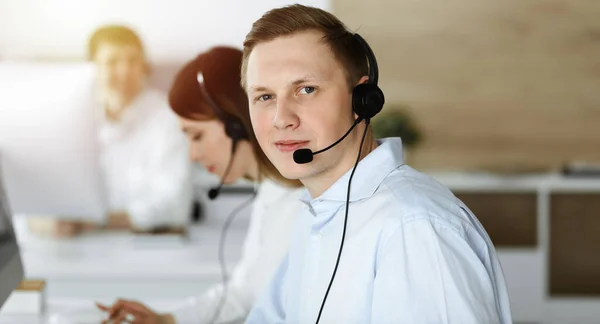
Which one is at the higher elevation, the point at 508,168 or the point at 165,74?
the point at 165,74

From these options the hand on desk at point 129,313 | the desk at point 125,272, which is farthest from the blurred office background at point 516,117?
the hand on desk at point 129,313

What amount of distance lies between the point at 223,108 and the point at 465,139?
2549 mm

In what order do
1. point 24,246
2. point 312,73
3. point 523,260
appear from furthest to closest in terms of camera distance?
point 523,260, point 24,246, point 312,73

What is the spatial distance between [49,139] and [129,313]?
0.55 metres

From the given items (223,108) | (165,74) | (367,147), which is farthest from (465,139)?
(367,147)

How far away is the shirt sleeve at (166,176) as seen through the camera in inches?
104

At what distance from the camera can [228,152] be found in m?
1.77

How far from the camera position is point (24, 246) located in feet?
7.66

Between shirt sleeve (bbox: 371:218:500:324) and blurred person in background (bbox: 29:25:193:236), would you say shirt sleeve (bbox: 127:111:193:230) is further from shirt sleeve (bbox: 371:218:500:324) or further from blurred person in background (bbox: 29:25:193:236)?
shirt sleeve (bbox: 371:218:500:324)

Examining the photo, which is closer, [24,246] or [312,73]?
[312,73]

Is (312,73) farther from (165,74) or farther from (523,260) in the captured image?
(523,260)

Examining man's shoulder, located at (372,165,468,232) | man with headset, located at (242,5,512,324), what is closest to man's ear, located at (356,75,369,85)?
man with headset, located at (242,5,512,324)

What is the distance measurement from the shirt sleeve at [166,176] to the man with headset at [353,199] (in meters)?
1.49

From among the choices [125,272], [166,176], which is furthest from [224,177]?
[166,176]
